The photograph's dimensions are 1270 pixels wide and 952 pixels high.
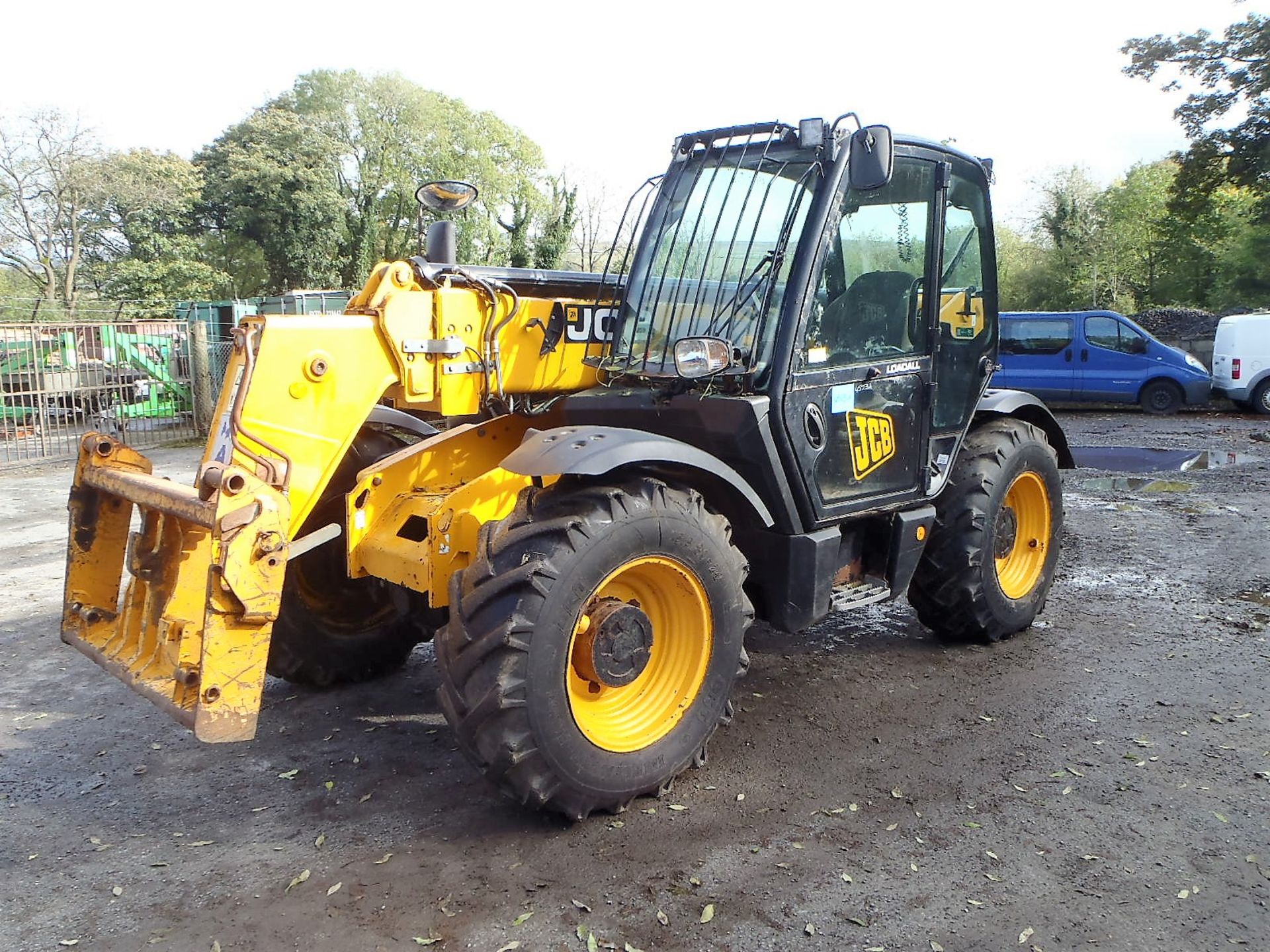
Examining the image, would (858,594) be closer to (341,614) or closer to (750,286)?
(750,286)

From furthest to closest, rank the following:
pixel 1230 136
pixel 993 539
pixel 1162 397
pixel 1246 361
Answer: pixel 1230 136
pixel 1162 397
pixel 1246 361
pixel 993 539

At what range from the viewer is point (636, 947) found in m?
2.95

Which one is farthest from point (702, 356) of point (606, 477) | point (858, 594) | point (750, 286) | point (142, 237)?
point (142, 237)

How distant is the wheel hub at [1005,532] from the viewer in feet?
18.0

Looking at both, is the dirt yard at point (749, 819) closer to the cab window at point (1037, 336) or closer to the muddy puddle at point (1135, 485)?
the muddy puddle at point (1135, 485)

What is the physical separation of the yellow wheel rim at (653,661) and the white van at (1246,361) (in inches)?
637

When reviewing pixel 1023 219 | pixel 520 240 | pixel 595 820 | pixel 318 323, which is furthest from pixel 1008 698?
pixel 1023 219

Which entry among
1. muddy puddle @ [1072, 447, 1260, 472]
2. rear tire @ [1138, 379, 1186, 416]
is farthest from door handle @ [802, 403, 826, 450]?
rear tire @ [1138, 379, 1186, 416]

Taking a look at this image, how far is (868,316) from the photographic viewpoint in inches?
180

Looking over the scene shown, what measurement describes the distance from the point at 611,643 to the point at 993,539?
2599mm

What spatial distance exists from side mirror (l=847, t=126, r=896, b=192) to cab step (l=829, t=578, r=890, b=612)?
181 cm

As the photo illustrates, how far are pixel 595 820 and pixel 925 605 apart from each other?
2.55 meters

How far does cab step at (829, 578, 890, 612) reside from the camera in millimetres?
4562

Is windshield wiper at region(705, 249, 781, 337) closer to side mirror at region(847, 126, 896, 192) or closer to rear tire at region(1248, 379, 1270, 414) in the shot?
side mirror at region(847, 126, 896, 192)
